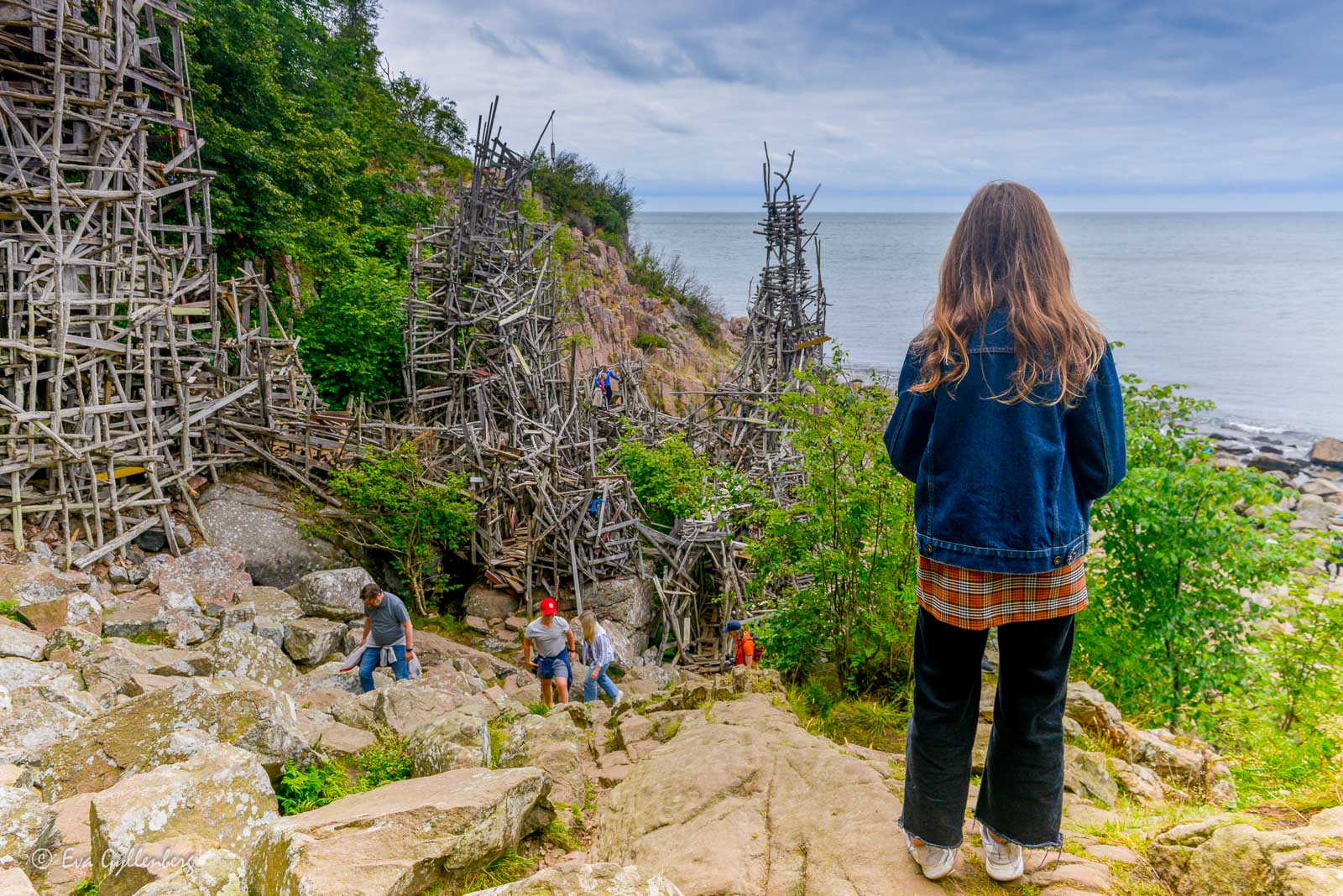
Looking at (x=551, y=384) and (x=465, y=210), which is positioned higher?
(x=465, y=210)

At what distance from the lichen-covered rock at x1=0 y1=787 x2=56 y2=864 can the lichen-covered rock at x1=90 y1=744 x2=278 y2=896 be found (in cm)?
26

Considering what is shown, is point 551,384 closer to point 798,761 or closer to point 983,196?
point 798,761

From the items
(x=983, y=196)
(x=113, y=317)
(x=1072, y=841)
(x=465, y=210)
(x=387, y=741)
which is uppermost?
(x=465, y=210)

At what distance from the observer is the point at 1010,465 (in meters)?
2.43

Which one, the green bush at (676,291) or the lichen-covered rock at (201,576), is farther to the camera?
the green bush at (676,291)

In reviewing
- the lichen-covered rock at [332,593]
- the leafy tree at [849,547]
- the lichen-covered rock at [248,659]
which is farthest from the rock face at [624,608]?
the leafy tree at [849,547]

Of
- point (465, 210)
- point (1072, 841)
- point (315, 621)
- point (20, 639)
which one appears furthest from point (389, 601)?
point (465, 210)

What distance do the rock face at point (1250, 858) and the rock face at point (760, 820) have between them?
0.89 m

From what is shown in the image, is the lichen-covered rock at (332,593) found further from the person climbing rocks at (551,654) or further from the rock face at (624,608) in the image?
the rock face at (624,608)

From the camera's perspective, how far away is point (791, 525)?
5.67 meters

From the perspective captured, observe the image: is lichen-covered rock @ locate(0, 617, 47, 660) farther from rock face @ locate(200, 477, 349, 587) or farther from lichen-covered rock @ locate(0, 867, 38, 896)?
rock face @ locate(200, 477, 349, 587)

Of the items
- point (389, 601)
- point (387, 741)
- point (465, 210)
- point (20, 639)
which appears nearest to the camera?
point (387, 741)

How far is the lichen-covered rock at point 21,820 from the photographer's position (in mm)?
3086

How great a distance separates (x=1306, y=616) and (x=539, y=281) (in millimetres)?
14459
